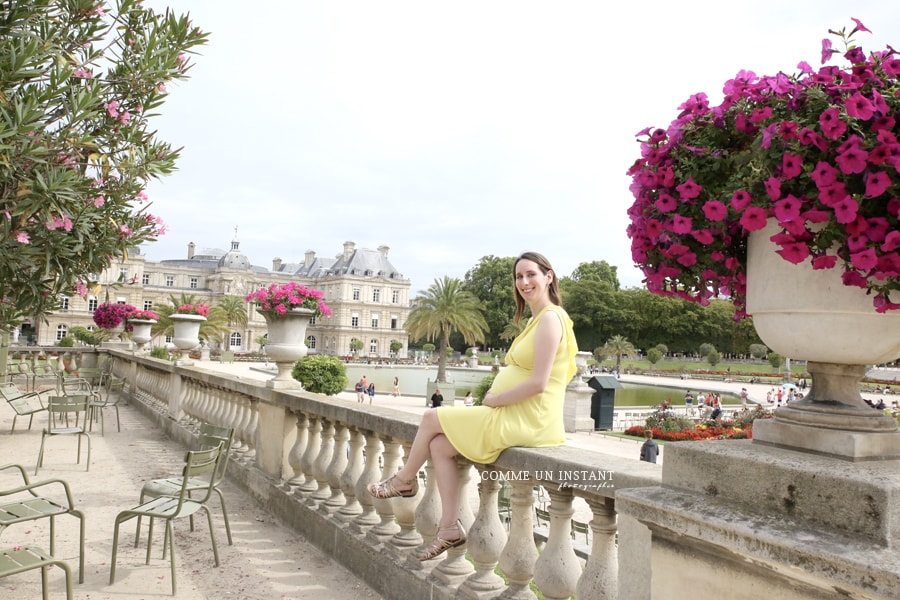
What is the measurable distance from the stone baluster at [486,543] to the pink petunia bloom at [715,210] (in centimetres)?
157

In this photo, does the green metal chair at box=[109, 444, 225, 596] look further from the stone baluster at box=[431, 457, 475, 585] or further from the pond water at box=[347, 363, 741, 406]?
the pond water at box=[347, 363, 741, 406]

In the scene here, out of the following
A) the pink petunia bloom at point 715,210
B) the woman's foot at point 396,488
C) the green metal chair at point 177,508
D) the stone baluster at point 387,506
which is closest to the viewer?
the pink petunia bloom at point 715,210

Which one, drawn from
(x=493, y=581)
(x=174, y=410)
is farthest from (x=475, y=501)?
(x=493, y=581)

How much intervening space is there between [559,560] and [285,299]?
158 inches

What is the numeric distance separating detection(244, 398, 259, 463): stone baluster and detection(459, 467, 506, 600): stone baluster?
3.52 m

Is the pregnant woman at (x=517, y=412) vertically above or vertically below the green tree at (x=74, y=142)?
below

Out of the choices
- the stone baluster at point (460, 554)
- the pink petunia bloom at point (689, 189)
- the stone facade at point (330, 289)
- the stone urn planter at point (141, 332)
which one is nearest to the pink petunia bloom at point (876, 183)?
the pink petunia bloom at point (689, 189)

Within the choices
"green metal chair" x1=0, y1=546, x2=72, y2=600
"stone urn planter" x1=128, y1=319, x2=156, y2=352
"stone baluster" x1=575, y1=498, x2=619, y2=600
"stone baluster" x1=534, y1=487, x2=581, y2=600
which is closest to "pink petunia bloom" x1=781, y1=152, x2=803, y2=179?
"stone baluster" x1=575, y1=498, x2=619, y2=600

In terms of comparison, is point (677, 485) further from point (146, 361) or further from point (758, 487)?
point (146, 361)

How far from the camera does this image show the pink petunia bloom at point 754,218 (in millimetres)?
1489

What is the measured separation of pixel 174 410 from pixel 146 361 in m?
3.20

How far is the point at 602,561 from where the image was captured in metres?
2.20

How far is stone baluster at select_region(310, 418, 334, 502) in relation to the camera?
172 inches

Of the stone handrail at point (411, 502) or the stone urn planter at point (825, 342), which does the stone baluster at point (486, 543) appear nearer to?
the stone handrail at point (411, 502)
